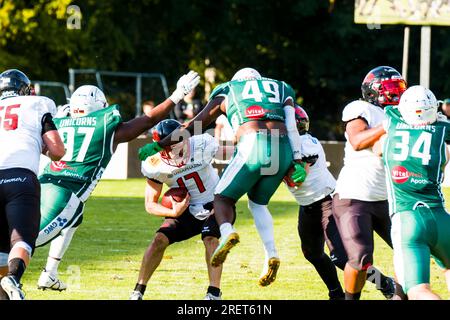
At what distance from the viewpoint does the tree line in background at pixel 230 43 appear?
32656 mm

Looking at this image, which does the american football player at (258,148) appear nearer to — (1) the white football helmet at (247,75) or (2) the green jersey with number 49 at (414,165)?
(1) the white football helmet at (247,75)

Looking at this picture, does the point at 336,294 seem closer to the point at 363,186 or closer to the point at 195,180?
the point at 363,186

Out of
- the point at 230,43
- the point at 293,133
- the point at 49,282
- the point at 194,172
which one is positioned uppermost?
the point at 293,133

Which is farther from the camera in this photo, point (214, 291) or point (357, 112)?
point (214, 291)

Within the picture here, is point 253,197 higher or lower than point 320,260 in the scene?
higher

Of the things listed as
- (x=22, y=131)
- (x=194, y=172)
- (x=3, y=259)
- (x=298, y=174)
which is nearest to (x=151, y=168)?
(x=194, y=172)

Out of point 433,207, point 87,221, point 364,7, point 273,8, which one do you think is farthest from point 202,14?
point 433,207

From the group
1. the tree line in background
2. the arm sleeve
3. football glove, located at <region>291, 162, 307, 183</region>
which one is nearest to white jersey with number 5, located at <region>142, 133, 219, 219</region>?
football glove, located at <region>291, 162, 307, 183</region>

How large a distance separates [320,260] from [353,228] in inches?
42.3

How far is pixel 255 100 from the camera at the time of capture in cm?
824

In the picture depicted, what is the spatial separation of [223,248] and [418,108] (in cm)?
175

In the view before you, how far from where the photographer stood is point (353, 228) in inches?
304

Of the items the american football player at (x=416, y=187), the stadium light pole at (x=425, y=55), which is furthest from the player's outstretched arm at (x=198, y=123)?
the stadium light pole at (x=425, y=55)

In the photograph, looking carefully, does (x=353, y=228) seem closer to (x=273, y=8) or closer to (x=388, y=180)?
(x=388, y=180)
